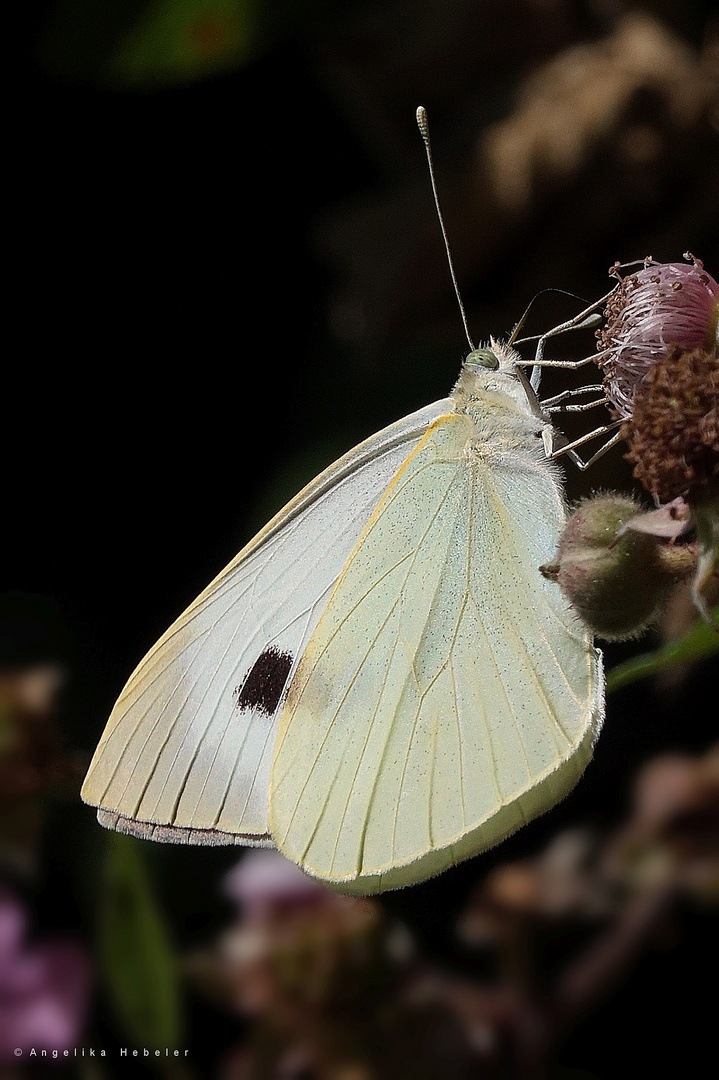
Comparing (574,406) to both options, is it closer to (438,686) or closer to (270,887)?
(438,686)

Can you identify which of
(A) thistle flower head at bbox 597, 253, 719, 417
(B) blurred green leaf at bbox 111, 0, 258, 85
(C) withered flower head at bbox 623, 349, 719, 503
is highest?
(B) blurred green leaf at bbox 111, 0, 258, 85

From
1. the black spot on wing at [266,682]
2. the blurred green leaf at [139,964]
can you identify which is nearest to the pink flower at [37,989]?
the blurred green leaf at [139,964]

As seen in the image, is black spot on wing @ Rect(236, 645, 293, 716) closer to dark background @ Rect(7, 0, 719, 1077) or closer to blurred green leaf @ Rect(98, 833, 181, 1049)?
blurred green leaf @ Rect(98, 833, 181, 1049)

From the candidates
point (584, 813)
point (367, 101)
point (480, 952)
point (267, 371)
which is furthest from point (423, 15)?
point (480, 952)

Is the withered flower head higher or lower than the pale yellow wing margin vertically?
higher

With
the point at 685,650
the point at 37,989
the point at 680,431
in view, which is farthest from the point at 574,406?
the point at 37,989

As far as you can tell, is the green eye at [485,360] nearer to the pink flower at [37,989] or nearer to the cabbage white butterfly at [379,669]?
the cabbage white butterfly at [379,669]

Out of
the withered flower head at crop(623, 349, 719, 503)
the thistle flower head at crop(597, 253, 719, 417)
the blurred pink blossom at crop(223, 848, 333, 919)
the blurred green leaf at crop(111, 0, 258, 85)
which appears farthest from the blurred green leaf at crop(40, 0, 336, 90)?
the blurred pink blossom at crop(223, 848, 333, 919)
